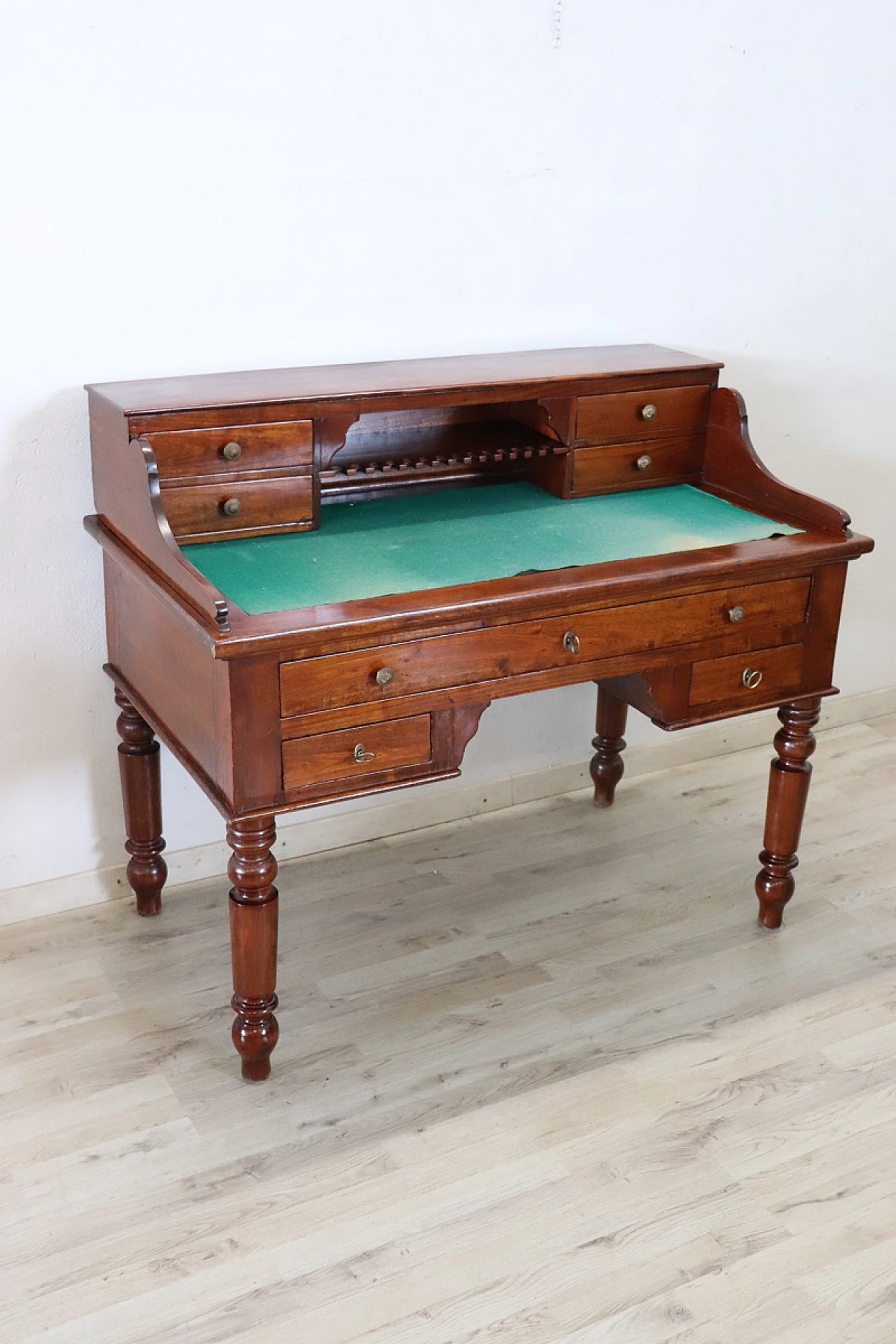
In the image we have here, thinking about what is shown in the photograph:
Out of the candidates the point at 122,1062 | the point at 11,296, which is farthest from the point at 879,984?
the point at 11,296

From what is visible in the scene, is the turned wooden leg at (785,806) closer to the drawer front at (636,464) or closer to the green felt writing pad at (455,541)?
the green felt writing pad at (455,541)

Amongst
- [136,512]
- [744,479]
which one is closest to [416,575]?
[136,512]

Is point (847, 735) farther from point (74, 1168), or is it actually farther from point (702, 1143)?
point (74, 1168)

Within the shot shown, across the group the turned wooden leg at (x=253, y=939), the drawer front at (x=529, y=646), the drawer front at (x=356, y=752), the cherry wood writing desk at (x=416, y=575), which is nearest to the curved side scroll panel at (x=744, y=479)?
the cherry wood writing desk at (x=416, y=575)

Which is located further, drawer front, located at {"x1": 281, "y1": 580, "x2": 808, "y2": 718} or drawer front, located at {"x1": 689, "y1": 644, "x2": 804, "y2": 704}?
drawer front, located at {"x1": 689, "y1": 644, "x2": 804, "y2": 704}

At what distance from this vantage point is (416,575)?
6.77ft

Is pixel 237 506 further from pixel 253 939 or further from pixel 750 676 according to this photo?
pixel 750 676

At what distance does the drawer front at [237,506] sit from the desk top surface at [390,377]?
0.41 ft

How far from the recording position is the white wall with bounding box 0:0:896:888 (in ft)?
7.25

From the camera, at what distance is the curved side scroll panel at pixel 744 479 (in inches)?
91.0

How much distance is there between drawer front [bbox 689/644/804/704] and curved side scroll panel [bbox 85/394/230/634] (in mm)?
822

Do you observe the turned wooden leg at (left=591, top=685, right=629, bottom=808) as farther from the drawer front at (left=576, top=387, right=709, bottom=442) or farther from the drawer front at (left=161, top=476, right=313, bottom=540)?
the drawer front at (left=161, top=476, right=313, bottom=540)

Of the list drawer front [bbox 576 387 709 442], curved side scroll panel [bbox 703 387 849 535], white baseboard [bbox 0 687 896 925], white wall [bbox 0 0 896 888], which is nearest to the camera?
white wall [bbox 0 0 896 888]

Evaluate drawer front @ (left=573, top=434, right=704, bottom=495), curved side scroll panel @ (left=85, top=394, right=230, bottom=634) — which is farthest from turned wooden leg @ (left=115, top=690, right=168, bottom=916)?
drawer front @ (left=573, top=434, right=704, bottom=495)
